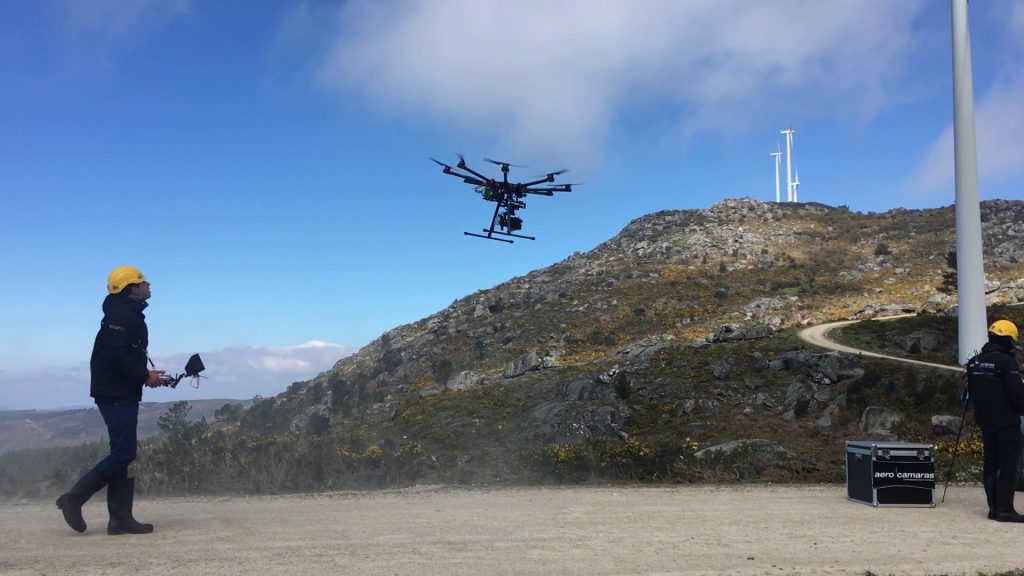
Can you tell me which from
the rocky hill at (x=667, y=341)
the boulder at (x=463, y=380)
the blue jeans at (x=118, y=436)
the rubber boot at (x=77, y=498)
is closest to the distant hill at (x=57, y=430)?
the rocky hill at (x=667, y=341)

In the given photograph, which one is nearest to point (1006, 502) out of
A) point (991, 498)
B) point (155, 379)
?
point (991, 498)

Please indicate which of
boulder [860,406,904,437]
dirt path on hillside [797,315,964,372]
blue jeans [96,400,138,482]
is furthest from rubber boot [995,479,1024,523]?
dirt path on hillside [797,315,964,372]

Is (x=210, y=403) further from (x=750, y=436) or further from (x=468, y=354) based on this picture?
(x=750, y=436)

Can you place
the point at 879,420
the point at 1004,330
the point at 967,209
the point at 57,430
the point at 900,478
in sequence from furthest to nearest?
the point at 57,430 < the point at 967,209 < the point at 879,420 < the point at 900,478 < the point at 1004,330

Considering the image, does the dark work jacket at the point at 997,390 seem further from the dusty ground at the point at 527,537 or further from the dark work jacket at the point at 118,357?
the dark work jacket at the point at 118,357

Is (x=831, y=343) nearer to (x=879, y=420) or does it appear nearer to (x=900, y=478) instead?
(x=879, y=420)

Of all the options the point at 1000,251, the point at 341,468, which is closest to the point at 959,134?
the point at 341,468

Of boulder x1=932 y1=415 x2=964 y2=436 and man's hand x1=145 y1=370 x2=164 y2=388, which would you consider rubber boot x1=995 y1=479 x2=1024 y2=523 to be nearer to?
man's hand x1=145 y1=370 x2=164 y2=388
